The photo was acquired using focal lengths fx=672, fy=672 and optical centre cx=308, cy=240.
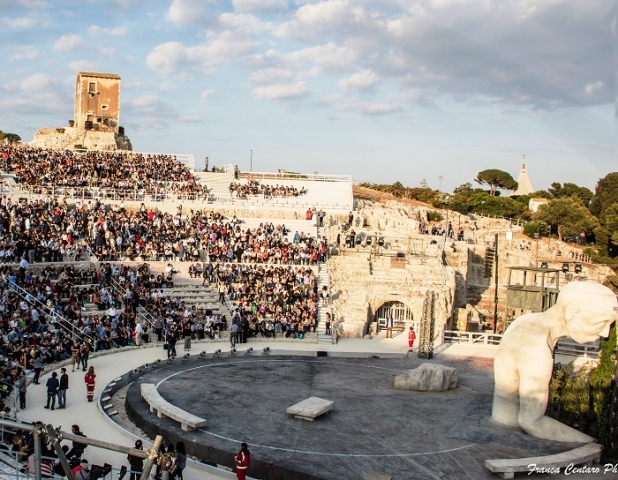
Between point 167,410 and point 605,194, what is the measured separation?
71.1m

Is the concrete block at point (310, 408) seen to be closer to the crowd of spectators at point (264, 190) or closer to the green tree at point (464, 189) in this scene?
the crowd of spectators at point (264, 190)

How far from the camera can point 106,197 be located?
44312mm

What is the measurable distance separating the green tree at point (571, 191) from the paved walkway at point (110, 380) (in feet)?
235

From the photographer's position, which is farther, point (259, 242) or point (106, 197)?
point (106, 197)

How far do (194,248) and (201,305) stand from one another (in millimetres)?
5840

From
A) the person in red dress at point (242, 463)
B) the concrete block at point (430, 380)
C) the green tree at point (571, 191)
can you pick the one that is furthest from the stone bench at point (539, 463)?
the green tree at point (571, 191)

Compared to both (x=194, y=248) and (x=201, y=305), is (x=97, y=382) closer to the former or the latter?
(x=201, y=305)

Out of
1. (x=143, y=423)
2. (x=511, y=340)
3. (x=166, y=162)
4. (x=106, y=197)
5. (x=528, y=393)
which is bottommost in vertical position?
(x=143, y=423)

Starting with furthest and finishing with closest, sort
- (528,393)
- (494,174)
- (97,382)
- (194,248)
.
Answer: (494,174), (194,248), (97,382), (528,393)

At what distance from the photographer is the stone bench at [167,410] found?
55.7 ft

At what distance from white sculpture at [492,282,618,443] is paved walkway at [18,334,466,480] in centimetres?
719

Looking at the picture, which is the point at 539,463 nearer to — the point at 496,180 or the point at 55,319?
the point at 55,319

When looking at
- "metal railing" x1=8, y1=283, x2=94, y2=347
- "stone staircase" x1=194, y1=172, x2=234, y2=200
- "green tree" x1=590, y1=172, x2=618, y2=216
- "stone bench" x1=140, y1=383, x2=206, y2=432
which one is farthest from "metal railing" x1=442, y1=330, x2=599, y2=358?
"green tree" x1=590, y1=172, x2=618, y2=216

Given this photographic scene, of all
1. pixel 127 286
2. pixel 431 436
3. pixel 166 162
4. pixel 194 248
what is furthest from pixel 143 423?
pixel 166 162
